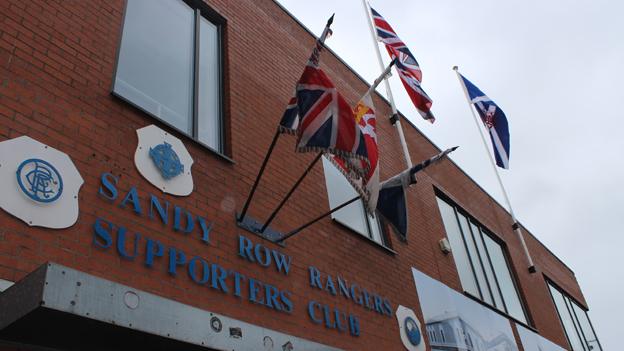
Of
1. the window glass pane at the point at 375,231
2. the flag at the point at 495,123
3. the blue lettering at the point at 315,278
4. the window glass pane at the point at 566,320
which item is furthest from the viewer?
the window glass pane at the point at 566,320

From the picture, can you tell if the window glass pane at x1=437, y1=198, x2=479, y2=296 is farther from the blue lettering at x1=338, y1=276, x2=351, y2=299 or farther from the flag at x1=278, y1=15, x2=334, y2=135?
the flag at x1=278, y1=15, x2=334, y2=135

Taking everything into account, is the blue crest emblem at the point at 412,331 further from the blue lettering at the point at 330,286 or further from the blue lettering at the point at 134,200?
the blue lettering at the point at 134,200

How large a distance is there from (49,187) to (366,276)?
4095 mm

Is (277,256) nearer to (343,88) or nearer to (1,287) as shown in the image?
(1,287)

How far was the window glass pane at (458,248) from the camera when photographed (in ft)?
33.3

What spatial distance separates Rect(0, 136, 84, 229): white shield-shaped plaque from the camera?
12.0 ft

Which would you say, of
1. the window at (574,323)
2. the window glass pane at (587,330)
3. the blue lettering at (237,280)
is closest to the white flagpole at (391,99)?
the blue lettering at (237,280)

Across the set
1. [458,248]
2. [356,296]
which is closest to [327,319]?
[356,296]

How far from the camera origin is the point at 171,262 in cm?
445

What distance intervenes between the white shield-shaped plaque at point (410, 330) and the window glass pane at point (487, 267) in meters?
4.24

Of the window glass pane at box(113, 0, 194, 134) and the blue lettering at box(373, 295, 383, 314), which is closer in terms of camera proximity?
the window glass pane at box(113, 0, 194, 134)

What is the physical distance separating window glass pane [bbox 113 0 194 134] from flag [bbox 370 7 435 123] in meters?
4.30

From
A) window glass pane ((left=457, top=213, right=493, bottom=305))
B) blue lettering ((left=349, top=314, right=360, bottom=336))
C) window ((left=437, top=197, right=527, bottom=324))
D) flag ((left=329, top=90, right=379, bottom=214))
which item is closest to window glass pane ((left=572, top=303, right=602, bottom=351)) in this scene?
window ((left=437, top=197, right=527, bottom=324))

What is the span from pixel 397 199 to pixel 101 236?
3520mm
